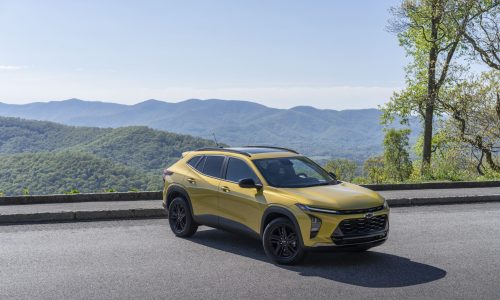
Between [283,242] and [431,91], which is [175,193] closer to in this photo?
[283,242]

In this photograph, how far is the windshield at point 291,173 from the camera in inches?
346

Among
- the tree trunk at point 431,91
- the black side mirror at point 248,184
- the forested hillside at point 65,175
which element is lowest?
the forested hillside at point 65,175

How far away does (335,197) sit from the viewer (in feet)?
26.6

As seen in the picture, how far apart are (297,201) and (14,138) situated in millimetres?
181629

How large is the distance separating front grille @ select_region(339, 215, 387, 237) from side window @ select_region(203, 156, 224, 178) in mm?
2545

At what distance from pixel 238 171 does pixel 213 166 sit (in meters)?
0.71

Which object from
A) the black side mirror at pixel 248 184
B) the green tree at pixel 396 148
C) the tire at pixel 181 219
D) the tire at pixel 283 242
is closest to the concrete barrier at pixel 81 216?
the tire at pixel 181 219

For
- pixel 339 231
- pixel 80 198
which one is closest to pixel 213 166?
pixel 339 231

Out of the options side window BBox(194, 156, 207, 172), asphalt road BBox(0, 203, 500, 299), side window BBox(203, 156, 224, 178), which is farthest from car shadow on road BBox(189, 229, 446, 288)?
side window BBox(194, 156, 207, 172)

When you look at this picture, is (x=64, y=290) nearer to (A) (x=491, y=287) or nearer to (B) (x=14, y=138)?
(A) (x=491, y=287)

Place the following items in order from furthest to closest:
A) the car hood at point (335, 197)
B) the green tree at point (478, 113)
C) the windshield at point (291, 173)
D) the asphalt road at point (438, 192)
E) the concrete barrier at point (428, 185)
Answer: the green tree at point (478, 113)
the concrete barrier at point (428, 185)
the asphalt road at point (438, 192)
the windshield at point (291, 173)
the car hood at point (335, 197)

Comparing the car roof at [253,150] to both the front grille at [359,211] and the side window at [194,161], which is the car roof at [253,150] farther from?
the front grille at [359,211]

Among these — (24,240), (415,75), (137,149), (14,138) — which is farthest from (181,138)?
(24,240)

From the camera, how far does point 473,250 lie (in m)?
9.21
